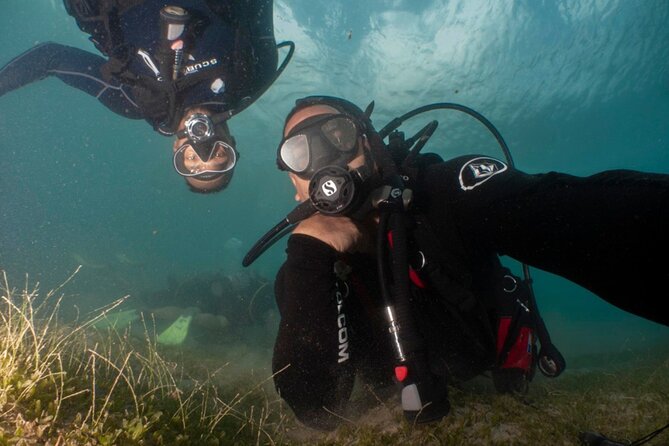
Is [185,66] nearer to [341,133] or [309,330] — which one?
[341,133]

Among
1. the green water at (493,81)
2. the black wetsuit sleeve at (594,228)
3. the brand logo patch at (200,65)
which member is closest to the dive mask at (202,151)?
the brand logo patch at (200,65)

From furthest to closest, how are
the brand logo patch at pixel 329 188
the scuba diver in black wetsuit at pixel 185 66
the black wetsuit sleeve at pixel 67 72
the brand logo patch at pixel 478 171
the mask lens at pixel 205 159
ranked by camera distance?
1. the black wetsuit sleeve at pixel 67 72
2. the mask lens at pixel 205 159
3. the scuba diver in black wetsuit at pixel 185 66
4. the brand logo patch at pixel 329 188
5. the brand logo patch at pixel 478 171

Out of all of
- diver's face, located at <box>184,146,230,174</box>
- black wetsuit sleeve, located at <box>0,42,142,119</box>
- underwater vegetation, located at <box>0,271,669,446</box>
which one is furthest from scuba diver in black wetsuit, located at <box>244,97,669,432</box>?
black wetsuit sleeve, located at <box>0,42,142,119</box>

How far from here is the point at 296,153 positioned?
3.00 meters

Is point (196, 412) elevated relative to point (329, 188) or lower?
lower

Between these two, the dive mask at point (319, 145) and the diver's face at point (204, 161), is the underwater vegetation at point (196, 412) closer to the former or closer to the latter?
the dive mask at point (319, 145)

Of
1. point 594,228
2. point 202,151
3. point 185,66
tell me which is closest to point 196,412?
point 594,228

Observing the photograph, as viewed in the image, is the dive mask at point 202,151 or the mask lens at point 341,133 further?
the dive mask at point 202,151

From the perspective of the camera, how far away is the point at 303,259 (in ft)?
7.02

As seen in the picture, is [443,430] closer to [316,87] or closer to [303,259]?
[303,259]

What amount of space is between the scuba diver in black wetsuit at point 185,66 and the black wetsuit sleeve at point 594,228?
386 centimetres

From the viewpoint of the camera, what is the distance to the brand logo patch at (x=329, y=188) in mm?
2250

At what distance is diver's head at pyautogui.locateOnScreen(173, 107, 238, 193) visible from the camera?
434cm

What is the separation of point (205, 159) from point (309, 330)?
3.35m
